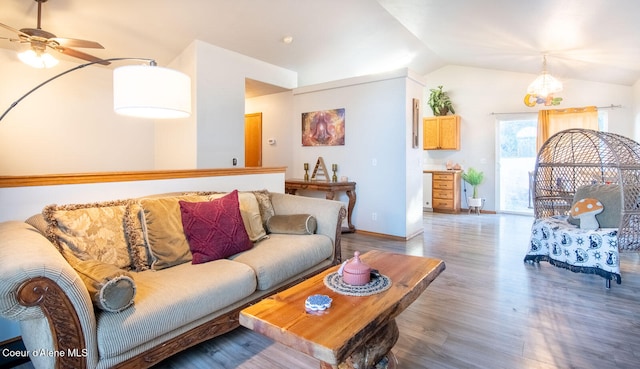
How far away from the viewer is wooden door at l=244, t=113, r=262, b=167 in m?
6.29

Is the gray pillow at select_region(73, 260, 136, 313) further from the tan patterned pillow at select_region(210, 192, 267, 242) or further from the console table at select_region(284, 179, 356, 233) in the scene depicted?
the console table at select_region(284, 179, 356, 233)

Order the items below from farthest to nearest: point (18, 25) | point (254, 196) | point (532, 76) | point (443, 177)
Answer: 1. point (443, 177)
2. point (532, 76)
3. point (18, 25)
4. point (254, 196)

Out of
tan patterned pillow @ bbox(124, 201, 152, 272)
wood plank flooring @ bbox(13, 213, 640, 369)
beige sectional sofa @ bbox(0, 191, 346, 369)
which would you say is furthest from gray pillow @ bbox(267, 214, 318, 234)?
tan patterned pillow @ bbox(124, 201, 152, 272)

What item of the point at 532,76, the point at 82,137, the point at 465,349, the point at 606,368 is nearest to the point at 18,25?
the point at 82,137

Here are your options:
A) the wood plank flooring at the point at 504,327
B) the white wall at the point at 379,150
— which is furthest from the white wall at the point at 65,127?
the wood plank flooring at the point at 504,327

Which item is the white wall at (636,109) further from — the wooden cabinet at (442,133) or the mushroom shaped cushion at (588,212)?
the mushroom shaped cushion at (588,212)

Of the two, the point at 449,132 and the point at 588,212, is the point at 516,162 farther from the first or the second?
the point at 588,212

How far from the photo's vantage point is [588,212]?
119 inches

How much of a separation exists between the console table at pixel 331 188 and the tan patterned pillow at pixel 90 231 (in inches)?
117

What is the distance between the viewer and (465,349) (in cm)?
193

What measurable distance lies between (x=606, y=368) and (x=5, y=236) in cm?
309

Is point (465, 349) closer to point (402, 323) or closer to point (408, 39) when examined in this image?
point (402, 323)

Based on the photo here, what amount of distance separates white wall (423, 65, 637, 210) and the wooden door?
3.93m

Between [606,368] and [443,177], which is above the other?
[443,177]
